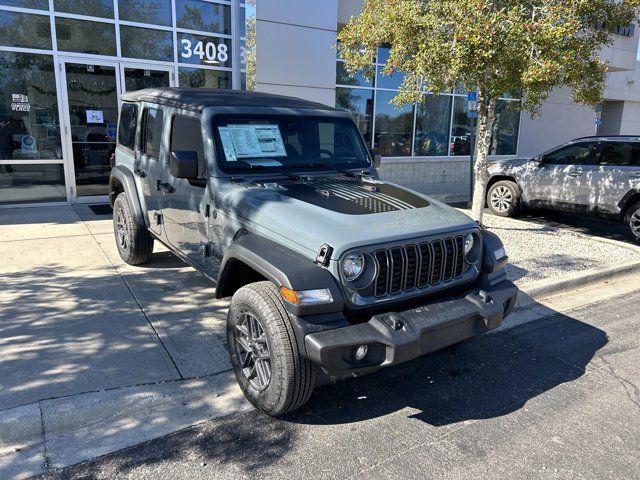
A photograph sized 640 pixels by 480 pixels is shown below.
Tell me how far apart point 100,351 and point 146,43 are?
7533 mm

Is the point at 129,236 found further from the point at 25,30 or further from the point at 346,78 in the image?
the point at 346,78

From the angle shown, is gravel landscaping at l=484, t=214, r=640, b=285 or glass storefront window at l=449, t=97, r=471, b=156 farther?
glass storefront window at l=449, t=97, r=471, b=156

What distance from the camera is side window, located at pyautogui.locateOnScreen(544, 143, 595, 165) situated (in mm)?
8742

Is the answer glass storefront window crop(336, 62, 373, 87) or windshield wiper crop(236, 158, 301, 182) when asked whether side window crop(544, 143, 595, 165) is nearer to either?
glass storefront window crop(336, 62, 373, 87)

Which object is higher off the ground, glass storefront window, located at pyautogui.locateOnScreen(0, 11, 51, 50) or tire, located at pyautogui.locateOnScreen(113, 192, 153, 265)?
glass storefront window, located at pyautogui.locateOnScreen(0, 11, 51, 50)

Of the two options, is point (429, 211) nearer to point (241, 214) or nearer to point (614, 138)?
point (241, 214)

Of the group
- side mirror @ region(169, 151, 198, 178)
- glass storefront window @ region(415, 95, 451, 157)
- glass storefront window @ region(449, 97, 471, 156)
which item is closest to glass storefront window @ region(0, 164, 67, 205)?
side mirror @ region(169, 151, 198, 178)

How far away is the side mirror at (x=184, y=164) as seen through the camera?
3721mm

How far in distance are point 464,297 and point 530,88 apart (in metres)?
4.37

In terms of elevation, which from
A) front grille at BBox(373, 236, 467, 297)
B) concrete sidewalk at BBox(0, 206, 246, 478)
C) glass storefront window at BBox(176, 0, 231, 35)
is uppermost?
glass storefront window at BBox(176, 0, 231, 35)

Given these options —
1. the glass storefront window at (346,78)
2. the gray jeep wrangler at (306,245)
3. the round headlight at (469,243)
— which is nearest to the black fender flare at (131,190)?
the gray jeep wrangler at (306,245)

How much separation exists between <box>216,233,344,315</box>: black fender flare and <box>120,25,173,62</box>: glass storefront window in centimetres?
767

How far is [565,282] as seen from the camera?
5.98m

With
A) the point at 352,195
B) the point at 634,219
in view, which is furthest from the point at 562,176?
the point at 352,195
